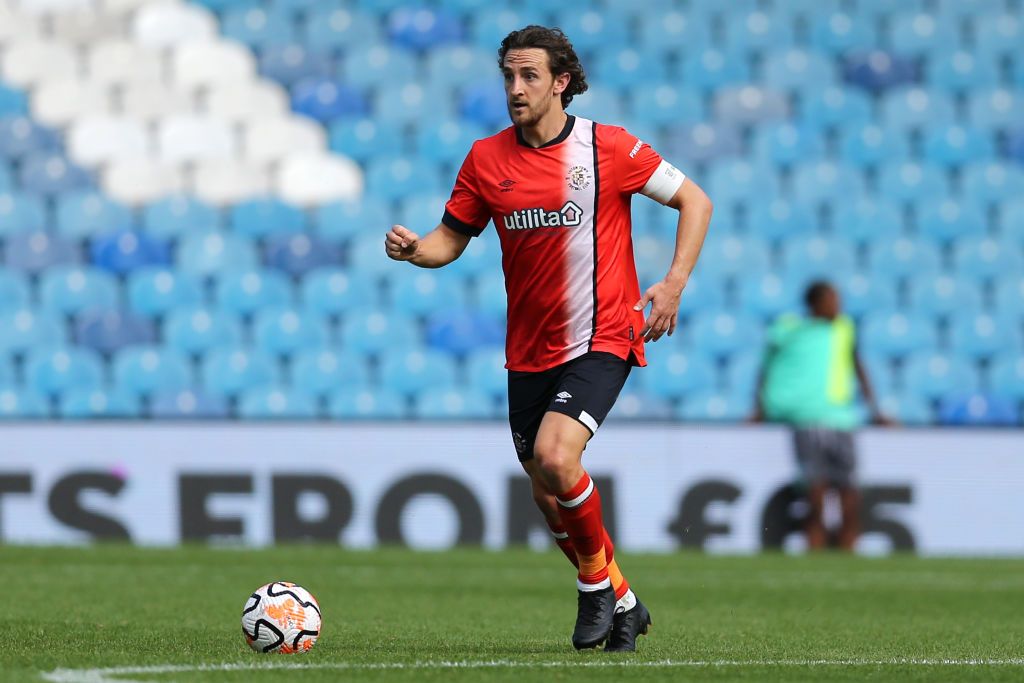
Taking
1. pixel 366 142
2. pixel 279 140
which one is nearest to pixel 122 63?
pixel 279 140

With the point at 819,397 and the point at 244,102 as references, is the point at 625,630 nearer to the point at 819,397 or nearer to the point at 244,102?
the point at 819,397

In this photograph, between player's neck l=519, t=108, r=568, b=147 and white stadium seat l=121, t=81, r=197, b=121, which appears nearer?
player's neck l=519, t=108, r=568, b=147

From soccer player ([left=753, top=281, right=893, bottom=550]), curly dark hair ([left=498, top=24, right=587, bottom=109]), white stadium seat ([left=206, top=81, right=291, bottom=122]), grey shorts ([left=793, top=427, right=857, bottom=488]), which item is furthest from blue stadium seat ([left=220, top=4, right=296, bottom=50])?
curly dark hair ([left=498, top=24, right=587, bottom=109])

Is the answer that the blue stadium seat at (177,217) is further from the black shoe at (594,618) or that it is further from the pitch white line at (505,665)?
the pitch white line at (505,665)

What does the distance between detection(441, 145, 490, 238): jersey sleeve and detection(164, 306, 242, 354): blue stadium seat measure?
8.43 m

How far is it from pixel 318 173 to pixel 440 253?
992 cm

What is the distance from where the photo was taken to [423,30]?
1627 cm

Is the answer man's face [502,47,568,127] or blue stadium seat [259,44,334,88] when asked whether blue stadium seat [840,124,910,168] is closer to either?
blue stadium seat [259,44,334,88]

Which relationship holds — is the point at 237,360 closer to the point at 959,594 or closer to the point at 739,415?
the point at 739,415

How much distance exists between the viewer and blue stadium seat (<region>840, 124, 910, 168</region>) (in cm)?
1570

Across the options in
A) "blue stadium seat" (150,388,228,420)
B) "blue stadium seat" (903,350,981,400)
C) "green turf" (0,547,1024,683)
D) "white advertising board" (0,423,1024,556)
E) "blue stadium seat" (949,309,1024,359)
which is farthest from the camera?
"blue stadium seat" (949,309,1024,359)

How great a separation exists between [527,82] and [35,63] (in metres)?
11.5

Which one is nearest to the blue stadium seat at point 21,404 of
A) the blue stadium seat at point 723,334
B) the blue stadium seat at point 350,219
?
the blue stadium seat at point 350,219

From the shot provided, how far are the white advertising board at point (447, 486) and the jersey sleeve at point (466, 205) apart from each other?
5838 millimetres
